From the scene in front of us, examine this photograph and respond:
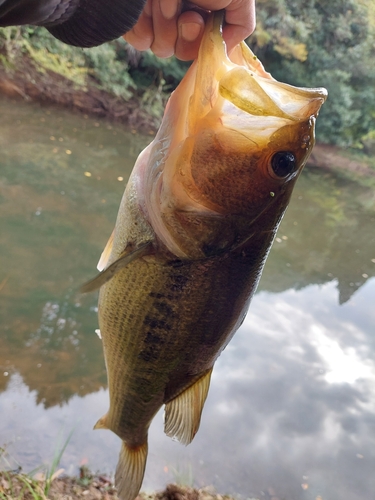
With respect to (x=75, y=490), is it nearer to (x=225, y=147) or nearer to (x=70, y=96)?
(x=225, y=147)

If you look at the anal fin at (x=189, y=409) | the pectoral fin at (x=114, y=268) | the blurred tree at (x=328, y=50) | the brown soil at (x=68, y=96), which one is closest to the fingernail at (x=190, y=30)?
the pectoral fin at (x=114, y=268)

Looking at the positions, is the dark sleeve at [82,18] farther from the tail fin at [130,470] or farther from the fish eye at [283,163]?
the tail fin at [130,470]

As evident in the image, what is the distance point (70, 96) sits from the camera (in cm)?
1042

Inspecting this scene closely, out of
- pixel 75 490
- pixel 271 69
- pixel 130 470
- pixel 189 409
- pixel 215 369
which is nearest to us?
pixel 189 409

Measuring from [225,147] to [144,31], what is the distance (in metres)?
0.59

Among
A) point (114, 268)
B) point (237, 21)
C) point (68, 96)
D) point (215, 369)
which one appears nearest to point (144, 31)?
point (237, 21)

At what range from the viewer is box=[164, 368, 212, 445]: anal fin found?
4.94 ft

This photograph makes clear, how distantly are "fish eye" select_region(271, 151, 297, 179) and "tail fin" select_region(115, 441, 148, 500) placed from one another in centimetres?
123

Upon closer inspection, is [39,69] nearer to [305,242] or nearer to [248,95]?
[305,242]

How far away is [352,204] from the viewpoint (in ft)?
38.5

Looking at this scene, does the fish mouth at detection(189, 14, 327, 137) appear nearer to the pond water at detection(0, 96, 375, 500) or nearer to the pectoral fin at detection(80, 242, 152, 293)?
the pectoral fin at detection(80, 242, 152, 293)

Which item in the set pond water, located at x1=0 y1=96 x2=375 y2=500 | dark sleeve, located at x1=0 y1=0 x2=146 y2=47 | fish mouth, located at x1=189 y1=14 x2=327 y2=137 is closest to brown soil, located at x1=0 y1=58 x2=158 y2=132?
pond water, located at x1=0 y1=96 x2=375 y2=500

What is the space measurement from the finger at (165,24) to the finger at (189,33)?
0.10 ft

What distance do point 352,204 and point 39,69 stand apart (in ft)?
29.3
